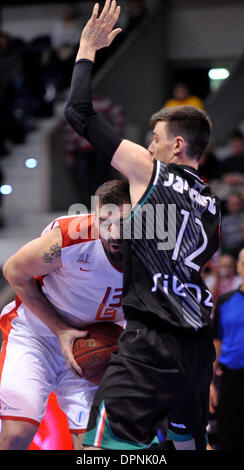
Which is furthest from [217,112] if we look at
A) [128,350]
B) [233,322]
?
[128,350]

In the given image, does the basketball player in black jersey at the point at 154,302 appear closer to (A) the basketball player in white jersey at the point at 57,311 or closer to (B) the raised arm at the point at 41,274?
(A) the basketball player in white jersey at the point at 57,311

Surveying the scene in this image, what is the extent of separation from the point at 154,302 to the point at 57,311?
984 millimetres

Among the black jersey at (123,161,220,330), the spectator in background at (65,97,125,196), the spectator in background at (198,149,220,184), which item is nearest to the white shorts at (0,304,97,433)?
the black jersey at (123,161,220,330)

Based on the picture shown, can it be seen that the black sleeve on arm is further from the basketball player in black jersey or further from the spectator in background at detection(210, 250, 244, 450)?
the spectator in background at detection(210, 250, 244, 450)

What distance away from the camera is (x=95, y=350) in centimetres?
356

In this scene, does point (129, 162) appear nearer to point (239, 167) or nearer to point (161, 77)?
point (239, 167)

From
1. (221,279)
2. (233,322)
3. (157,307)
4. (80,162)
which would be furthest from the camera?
(80,162)

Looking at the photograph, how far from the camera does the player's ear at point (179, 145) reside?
3254 millimetres

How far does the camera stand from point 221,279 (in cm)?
711

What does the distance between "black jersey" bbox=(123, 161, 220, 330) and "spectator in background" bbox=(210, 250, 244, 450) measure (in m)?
2.89

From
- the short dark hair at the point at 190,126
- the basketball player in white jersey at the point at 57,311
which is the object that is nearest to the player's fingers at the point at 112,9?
the short dark hair at the point at 190,126

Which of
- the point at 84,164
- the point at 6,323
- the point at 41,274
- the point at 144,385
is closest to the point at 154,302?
the point at 144,385

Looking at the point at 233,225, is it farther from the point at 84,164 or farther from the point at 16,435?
the point at 16,435
